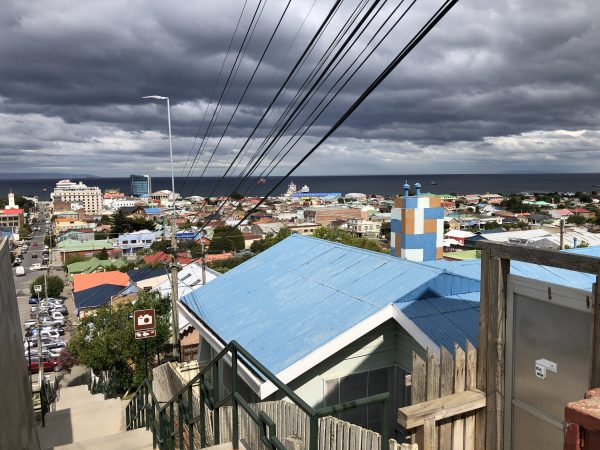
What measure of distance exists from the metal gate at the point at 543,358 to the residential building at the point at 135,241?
10060 cm

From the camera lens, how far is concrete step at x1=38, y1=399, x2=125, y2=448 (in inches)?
384

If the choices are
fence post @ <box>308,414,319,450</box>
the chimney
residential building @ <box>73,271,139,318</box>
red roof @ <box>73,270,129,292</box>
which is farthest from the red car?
fence post @ <box>308,414,319,450</box>

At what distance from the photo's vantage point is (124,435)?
7484 mm

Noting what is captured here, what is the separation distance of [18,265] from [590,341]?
345 feet

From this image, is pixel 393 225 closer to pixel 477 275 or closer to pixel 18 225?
pixel 477 275

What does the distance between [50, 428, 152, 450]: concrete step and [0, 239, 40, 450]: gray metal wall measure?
2.40 ft

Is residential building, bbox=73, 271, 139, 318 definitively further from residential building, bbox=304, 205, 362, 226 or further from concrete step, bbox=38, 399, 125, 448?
residential building, bbox=304, 205, 362, 226

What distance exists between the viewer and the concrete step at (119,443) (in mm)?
6709

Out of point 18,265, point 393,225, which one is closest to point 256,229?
point 18,265

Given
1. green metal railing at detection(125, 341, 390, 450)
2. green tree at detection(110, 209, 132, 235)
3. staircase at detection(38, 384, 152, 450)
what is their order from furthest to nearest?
green tree at detection(110, 209, 132, 235), staircase at detection(38, 384, 152, 450), green metal railing at detection(125, 341, 390, 450)

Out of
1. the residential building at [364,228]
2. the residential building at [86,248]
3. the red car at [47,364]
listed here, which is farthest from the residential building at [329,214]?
the red car at [47,364]

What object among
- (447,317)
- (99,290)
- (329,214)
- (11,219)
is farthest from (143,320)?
(11,219)

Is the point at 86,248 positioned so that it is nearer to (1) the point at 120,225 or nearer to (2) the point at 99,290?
(1) the point at 120,225

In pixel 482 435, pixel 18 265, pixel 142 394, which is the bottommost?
pixel 18 265
